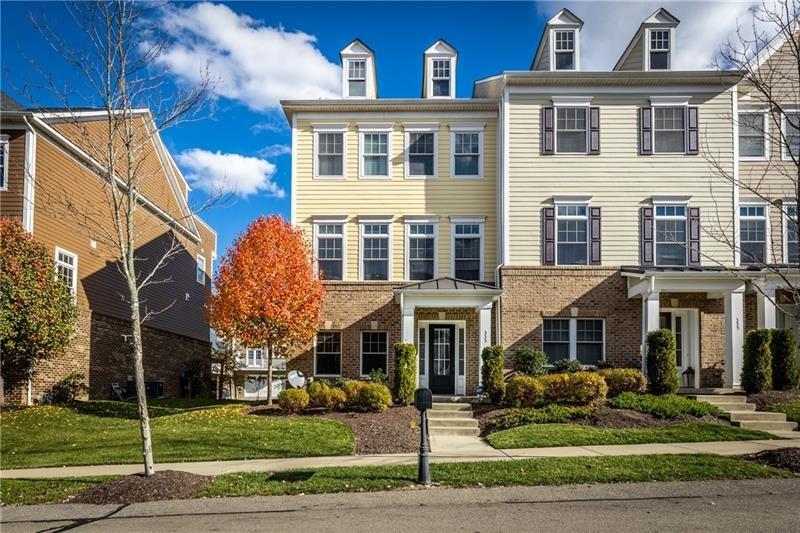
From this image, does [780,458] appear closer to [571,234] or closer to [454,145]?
[571,234]

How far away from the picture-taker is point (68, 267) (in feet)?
67.1

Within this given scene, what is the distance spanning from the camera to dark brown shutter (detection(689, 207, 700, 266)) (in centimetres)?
2047

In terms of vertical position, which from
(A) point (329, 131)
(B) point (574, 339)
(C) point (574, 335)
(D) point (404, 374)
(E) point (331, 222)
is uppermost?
(A) point (329, 131)

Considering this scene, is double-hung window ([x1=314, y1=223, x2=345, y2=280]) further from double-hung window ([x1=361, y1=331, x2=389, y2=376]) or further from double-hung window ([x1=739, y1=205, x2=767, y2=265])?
double-hung window ([x1=739, y1=205, x2=767, y2=265])

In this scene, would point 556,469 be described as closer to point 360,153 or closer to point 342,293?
point 342,293

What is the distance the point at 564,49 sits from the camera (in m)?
21.5

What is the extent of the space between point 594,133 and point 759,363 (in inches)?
314

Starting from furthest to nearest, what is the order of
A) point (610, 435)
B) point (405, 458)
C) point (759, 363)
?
1. point (759, 363)
2. point (610, 435)
3. point (405, 458)

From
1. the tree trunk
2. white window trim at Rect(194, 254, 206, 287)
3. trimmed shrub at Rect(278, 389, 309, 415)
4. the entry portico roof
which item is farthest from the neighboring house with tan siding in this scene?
the entry portico roof

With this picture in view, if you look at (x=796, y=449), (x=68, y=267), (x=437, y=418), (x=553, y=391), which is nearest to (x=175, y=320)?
(x=68, y=267)

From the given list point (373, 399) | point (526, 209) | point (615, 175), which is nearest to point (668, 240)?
point (615, 175)

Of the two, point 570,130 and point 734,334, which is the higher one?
point 570,130

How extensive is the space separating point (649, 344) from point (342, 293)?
8.89 m

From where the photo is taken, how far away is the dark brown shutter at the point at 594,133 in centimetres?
2103
